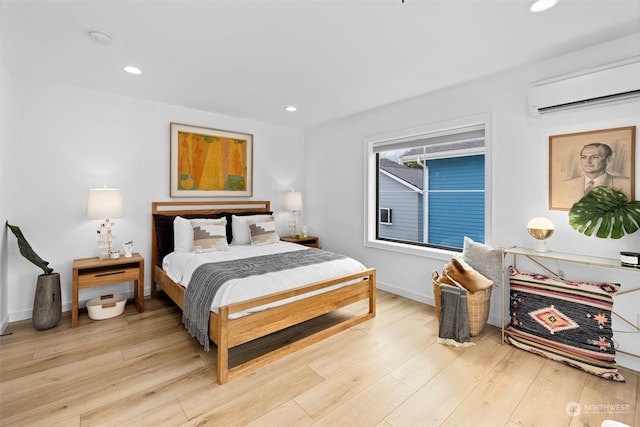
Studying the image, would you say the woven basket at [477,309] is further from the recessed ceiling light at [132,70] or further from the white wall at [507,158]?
the recessed ceiling light at [132,70]

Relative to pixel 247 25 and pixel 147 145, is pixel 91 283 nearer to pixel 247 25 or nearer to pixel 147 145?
pixel 147 145

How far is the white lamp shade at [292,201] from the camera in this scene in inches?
186

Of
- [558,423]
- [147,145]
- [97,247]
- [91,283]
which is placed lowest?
[558,423]

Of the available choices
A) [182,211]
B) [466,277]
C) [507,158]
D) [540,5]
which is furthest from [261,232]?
[540,5]

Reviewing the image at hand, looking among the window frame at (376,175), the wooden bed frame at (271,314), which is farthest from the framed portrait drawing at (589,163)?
the wooden bed frame at (271,314)

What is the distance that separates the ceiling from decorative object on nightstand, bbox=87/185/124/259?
1.17m

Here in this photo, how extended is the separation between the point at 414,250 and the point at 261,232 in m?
1.96

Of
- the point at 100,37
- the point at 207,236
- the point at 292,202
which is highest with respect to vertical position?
the point at 100,37

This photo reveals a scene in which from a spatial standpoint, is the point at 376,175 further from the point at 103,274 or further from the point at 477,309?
the point at 103,274

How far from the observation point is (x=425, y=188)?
5.09 meters

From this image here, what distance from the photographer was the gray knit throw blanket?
2.30m

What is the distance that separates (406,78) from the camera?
298 centimetres

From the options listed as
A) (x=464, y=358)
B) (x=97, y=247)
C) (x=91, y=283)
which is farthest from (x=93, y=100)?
(x=464, y=358)

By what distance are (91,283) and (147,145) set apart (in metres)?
1.74
